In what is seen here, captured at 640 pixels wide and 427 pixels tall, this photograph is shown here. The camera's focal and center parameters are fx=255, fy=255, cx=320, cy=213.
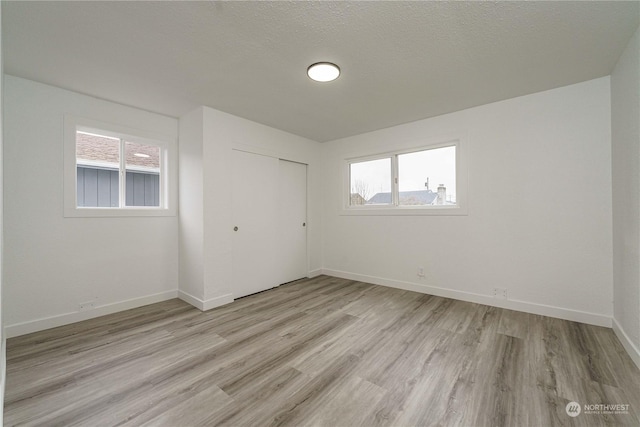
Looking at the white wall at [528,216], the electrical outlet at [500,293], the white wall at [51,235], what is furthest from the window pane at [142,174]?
the electrical outlet at [500,293]

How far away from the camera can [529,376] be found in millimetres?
1895

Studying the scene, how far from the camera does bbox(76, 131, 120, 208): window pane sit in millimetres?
3014

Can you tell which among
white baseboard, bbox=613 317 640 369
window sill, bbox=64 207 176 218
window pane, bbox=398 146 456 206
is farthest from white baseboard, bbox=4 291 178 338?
white baseboard, bbox=613 317 640 369

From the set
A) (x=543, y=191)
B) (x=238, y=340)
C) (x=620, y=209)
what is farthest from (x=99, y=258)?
(x=620, y=209)

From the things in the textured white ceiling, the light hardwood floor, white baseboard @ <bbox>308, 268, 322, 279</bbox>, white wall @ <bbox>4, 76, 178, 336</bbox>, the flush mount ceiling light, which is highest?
the textured white ceiling

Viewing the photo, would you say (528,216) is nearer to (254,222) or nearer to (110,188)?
(254,222)

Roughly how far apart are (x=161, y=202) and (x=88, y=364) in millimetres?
2124

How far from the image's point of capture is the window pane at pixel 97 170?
3014 mm

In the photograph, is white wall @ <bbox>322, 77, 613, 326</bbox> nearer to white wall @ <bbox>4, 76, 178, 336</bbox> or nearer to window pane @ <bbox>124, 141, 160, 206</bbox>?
window pane @ <bbox>124, 141, 160, 206</bbox>

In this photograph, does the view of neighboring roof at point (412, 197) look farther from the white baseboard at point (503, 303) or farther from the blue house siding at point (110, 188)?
the blue house siding at point (110, 188)

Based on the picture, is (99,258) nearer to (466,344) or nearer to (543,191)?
(466,344)

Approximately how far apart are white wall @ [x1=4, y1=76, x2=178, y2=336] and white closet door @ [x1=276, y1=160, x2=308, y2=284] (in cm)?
201

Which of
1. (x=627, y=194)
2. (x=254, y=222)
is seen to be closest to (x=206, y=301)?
(x=254, y=222)

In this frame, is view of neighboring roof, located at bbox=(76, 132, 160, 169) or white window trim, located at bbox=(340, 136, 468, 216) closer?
view of neighboring roof, located at bbox=(76, 132, 160, 169)
